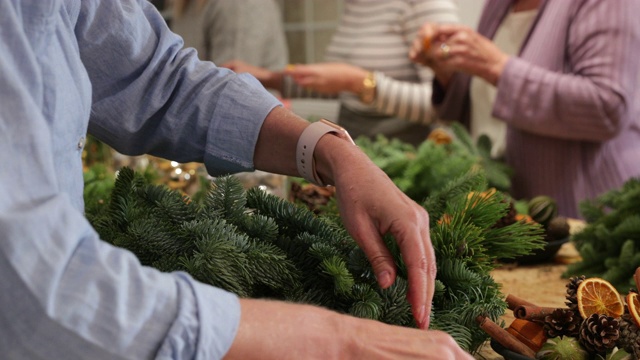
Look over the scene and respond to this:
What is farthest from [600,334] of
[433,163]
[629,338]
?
[433,163]

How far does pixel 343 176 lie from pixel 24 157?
420mm

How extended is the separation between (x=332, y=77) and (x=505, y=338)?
6.03 ft

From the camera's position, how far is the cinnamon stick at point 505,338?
0.89 meters

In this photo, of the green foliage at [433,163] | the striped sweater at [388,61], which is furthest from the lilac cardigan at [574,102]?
the striped sweater at [388,61]

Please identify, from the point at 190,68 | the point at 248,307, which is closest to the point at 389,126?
the point at 190,68

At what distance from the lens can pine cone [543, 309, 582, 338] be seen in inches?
36.4

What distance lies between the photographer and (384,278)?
84 cm

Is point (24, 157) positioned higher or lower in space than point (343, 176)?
higher

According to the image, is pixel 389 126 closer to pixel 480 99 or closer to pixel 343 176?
pixel 480 99

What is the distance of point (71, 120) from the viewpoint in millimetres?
840

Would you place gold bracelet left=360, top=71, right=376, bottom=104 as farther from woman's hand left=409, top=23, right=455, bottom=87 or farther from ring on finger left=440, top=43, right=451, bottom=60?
ring on finger left=440, top=43, right=451, bottom=60

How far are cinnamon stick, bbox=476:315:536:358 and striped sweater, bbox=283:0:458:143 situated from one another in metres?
1.86

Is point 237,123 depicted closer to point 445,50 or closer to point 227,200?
point 227,200

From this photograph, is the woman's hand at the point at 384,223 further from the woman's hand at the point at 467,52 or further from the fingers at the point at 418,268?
the woman's hand at the point at 467,52
